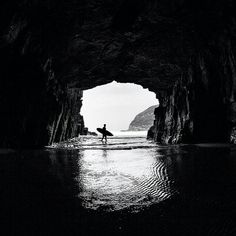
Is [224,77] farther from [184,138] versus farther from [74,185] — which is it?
[74,185]

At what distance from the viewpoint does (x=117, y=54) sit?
66.3 feet

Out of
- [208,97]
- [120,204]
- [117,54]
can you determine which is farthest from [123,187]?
[117,54]

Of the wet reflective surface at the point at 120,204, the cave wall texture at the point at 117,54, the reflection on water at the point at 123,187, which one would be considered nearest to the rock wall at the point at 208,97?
the cave wall texture at the point at 117,54

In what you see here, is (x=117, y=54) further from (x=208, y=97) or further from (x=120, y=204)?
(x=120, y=204)

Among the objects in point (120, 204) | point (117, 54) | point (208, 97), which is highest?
point (117, 54)

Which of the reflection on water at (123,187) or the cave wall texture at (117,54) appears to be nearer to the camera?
the reflection on water at (123,187)

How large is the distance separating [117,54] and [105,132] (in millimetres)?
6435

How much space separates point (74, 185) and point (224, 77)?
14.2 metres

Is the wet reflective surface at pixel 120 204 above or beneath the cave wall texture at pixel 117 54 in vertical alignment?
beneath

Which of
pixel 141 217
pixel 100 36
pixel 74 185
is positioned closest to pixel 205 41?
pixel 100 36

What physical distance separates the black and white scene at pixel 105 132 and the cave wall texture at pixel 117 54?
71mm

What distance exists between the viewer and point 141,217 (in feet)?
10.0

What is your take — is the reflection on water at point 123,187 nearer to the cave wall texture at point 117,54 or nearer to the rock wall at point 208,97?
the cave wall texture at point 117,54

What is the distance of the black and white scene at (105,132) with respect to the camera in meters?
3.16
